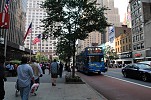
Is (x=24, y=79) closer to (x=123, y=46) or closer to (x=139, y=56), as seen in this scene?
(x=139, y=56)

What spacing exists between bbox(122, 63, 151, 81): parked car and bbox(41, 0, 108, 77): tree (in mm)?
5163

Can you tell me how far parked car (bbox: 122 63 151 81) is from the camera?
1762 cm

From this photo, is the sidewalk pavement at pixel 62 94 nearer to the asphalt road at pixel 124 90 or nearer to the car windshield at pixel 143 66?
the asphalt road at pixel 124 90

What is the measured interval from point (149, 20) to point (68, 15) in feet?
158

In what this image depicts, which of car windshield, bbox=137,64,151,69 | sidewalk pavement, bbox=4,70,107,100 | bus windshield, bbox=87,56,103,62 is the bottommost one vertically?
sidewalk pavement, bbox=4,70,107,100

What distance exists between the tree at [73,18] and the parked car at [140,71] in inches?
203

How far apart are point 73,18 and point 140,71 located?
7635 millimetres

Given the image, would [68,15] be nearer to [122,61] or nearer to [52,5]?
[52,5]

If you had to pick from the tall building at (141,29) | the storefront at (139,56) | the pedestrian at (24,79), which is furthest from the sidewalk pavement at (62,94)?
the storefront at (139,56)

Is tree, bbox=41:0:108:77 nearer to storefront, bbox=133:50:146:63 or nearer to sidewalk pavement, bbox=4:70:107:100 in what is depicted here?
sidewalk pavement, bbox=4:70:107:100

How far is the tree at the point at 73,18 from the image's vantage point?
1714 cm

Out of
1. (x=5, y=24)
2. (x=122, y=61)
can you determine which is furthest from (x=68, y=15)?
(x=122, y=61)

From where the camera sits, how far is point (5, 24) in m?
16.6

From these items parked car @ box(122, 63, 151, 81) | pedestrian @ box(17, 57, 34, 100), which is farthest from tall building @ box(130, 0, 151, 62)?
pedestrian @ box(17, 57, 34, 100)
